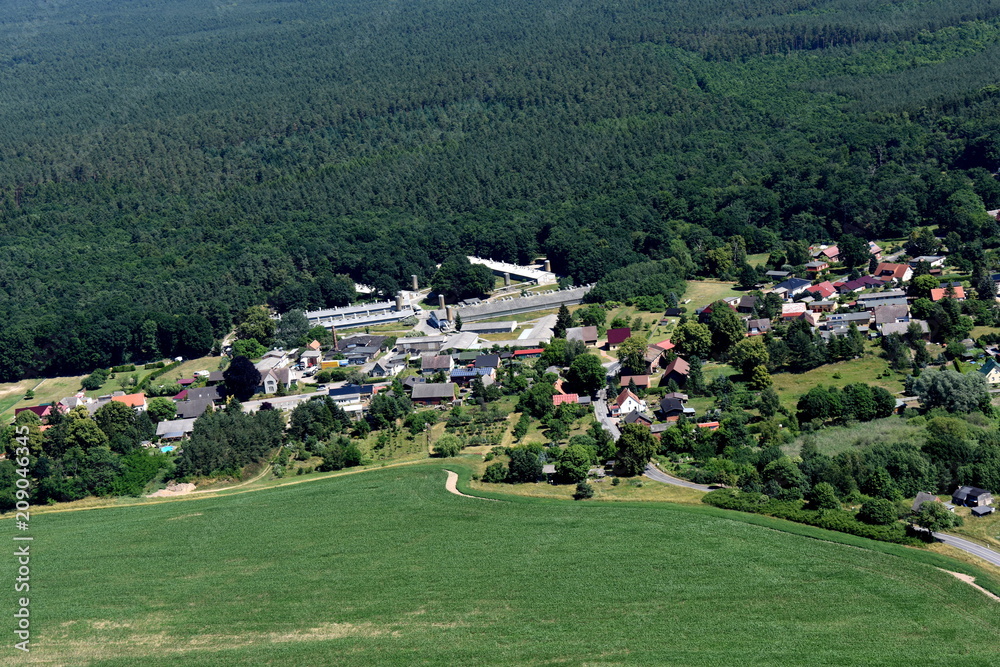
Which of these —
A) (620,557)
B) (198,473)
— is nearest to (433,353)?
(198,473)

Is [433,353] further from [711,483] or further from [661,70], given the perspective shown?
[661,70]

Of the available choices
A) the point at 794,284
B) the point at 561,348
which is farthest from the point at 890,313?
the point at 561,348

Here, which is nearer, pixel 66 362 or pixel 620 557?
pixel 620 557

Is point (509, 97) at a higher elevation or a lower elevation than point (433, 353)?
higher

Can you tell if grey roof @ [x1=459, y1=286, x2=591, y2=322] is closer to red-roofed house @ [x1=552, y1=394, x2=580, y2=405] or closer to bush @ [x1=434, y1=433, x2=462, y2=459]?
red-roofed house @ [x1=552, y1=394, x2=580, y2=405]

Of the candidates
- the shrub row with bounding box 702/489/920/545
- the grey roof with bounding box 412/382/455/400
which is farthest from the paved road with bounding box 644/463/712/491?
the grey roof with bounding box 412/382/455/400
